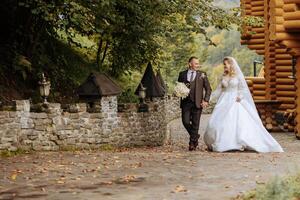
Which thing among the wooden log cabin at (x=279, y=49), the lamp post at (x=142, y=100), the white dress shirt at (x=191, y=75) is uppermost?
the wooden log cabin at (x=279, y=49)

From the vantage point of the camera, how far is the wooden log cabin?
19.3m

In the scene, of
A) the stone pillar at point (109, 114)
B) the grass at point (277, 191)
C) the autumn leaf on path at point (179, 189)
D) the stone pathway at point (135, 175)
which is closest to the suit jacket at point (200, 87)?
the stone pathway at point (135, 175)

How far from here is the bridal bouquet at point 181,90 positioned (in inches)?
564

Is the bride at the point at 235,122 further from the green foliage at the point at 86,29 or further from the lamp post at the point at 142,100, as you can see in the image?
the lamp post at the point at 142,100

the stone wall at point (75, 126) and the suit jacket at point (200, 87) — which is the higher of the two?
the suit jacket at point (200, 87)

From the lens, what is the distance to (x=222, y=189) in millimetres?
8234

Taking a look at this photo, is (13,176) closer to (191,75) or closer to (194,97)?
(194,97)

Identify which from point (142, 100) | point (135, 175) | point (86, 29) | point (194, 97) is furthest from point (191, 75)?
point (135, 175)

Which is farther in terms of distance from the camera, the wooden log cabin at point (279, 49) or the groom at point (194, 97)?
the wooden log cabin at point (279, 49)

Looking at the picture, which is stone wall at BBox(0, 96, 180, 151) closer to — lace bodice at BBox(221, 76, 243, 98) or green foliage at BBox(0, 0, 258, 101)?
green foliage at BBox(0, 0, 258, 101)

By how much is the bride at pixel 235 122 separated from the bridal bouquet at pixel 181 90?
787mm

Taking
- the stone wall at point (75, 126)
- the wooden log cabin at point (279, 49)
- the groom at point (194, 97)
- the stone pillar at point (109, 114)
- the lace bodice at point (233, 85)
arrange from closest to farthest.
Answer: the stone wall at point (75, 126)
the groom at point (194, 97)
the lace bodice at point (233, 85)
the stone pillar at point (109, 114)
the wooden log cabin at point (279, 49)

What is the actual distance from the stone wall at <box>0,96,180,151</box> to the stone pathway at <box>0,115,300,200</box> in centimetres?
111

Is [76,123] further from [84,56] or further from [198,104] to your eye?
[84,56]
